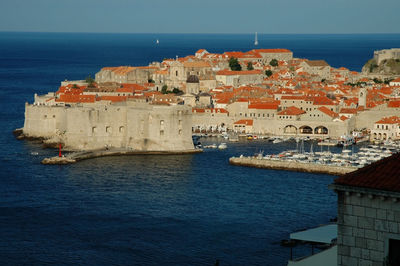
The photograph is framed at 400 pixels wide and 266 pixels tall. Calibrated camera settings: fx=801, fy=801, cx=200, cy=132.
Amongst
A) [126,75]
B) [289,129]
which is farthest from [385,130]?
[126,75]

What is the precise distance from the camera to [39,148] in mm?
33625

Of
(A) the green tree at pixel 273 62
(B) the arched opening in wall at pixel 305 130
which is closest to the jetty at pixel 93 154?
(B) the arched opening in wall at pixel 305 130

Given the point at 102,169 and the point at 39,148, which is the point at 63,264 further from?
the point at 39,148

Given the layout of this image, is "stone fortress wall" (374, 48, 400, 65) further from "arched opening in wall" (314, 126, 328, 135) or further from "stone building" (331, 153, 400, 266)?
"stone building" (331, 153, 400, 266)

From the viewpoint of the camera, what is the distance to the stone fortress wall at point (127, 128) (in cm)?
3197

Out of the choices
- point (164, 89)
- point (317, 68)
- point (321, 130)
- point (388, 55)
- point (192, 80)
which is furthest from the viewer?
point (388, 55)

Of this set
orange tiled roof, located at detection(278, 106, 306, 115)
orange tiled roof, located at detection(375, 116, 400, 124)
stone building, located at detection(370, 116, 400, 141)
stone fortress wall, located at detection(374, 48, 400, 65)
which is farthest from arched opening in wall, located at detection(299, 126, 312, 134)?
stone fortress wall, located at detection(374, 48, 400, 65)

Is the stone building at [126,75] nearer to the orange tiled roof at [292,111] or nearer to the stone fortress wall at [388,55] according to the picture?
the orange tiled roof at [292,111]

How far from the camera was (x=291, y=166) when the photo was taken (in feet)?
94.6

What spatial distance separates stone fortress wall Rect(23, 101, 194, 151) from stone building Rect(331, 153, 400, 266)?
24.2 metres

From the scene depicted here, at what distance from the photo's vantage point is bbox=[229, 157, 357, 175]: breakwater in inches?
1106

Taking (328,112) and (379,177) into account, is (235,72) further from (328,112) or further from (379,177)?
(379,177)

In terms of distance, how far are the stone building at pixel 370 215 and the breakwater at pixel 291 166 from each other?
782 inches

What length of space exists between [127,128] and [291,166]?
24.9 ft
